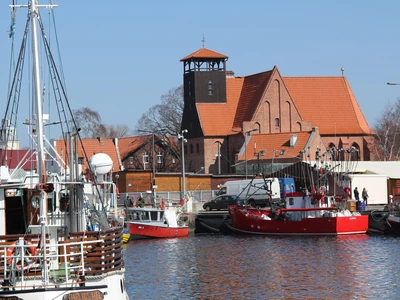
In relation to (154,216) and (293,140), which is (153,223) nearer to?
(154,216)

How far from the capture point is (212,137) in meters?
130

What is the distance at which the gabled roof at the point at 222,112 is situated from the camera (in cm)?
13038

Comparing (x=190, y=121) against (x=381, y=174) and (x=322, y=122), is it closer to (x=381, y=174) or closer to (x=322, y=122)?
(x=322, y=122)

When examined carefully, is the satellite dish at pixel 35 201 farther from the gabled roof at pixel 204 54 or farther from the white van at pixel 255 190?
the gabled roof at pixel 204 54

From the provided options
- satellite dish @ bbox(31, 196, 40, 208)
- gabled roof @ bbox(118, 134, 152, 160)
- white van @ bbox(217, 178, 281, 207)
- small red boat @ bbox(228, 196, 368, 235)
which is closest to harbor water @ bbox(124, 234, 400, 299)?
small red boat @ bbox(228, 196, 368, 235)

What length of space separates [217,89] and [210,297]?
314 feet

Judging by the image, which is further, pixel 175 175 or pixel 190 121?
pixel 190 121

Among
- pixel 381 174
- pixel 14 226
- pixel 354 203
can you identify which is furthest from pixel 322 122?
pixel 14 226

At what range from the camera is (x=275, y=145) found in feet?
391

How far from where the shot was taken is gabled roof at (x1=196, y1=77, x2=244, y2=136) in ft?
428

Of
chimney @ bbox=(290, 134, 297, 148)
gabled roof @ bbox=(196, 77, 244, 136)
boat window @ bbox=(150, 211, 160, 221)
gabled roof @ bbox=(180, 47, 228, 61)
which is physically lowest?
boat window @ bbox=(150, 211, 160, 221)

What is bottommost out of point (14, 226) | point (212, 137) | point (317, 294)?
point (317, 294)

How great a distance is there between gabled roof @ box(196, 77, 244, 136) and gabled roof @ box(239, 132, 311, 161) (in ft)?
23.8

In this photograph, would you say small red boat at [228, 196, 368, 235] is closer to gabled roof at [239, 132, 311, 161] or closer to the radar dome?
the radar dome
